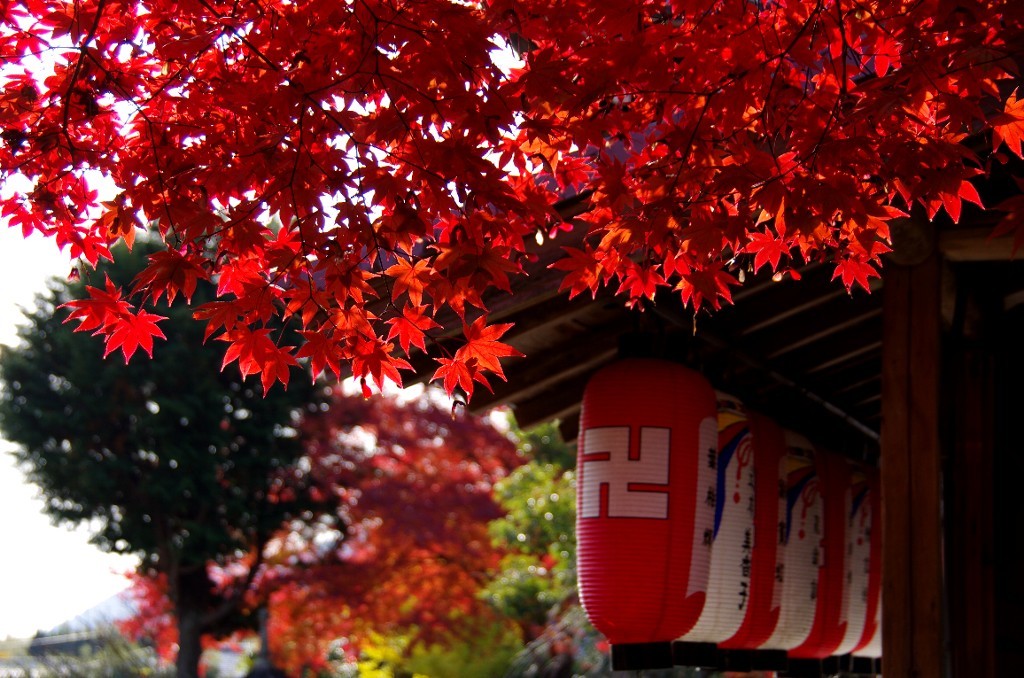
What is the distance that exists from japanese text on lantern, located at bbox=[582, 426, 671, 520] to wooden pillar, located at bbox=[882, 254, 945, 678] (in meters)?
0.96

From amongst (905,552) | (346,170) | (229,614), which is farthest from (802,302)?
(229,614)

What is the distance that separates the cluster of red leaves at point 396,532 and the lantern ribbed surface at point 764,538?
440 inches

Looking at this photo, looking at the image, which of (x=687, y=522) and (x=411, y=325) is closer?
(x=411, y=325)

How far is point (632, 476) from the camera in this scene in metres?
5.21

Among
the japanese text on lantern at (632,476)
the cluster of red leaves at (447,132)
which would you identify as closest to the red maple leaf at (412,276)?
the cluster of red leaves at (447,132)

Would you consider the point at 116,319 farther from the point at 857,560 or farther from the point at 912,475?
the point at 857,560

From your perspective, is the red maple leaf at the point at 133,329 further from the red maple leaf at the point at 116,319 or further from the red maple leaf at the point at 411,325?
the red maple leaf at the point at 411,325

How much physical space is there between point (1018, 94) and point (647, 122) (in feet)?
4.52

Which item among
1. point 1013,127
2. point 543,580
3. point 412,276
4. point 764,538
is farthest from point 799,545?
Answer: point 543,580

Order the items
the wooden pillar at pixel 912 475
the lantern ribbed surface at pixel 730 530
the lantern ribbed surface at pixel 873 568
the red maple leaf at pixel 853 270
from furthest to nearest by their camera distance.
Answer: the lantern ribbed surface at pixel 873 568, the lantern ribbed surface at pixel 730 530, the wooden pillar at pixel 912 475, the red maple leaf at pixel 853 270

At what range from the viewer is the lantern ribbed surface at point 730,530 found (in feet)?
18.5

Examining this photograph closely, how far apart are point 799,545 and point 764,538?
527 millimetres

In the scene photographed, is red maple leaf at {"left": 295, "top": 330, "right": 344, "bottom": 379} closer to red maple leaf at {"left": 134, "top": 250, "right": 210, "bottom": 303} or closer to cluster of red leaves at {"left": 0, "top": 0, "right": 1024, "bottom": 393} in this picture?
cluster of red leaves at {"left": 0, "top": 0, "right": 1024, "bottom": 393}

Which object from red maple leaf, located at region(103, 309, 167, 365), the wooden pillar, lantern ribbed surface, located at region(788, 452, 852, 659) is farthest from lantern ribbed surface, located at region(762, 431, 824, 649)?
red maple leaf, located at region(103, 309, 167, 365)
